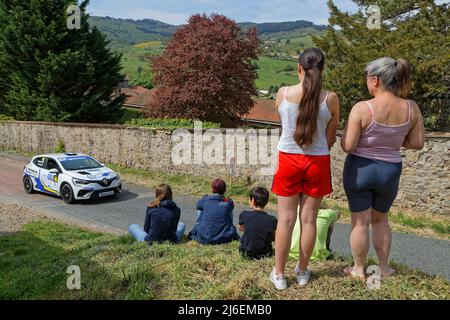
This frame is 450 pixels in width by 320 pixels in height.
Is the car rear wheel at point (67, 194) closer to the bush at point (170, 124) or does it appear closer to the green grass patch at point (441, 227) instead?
the bush at point (170, 124)

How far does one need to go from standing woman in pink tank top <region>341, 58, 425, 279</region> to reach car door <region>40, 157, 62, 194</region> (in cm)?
1167

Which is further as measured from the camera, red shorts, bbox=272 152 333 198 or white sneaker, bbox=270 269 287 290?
white sneaker, bbox=270 269 287 290

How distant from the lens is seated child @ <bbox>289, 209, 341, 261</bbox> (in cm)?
505

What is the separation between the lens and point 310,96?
11.4 ft

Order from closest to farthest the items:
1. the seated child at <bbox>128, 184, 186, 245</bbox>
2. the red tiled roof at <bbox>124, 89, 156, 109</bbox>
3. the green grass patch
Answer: the seated child at <bbox>128, 184, 186, 245</bbox>
the green grass patch
the red tiled roof at <bbox>124, 89, 156, 109</bbox>

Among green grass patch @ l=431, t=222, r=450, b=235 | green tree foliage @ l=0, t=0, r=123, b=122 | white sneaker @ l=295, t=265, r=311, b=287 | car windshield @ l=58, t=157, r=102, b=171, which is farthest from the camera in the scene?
green tree foliage @ l=0, t=0, r=123, b=122

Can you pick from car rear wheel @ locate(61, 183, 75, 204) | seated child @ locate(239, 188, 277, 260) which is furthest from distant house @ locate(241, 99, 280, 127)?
seated child @ locate(239, 188, 277, 260)

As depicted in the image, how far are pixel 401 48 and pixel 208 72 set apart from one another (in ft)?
34.8

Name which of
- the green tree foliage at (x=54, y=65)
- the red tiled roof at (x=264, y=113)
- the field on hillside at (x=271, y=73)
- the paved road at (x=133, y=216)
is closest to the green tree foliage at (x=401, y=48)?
the paved road at (x=133, y=216)

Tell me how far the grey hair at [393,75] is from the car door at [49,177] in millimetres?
11888

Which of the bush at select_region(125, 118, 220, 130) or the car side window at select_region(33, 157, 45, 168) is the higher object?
the bush at select_region(125, 118, 220, 130)

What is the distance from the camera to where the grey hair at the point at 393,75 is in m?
3.68

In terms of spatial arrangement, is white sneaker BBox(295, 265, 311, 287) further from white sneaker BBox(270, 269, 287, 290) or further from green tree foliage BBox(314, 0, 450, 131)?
green tree foliage BBox(314, 0, 450, 131)

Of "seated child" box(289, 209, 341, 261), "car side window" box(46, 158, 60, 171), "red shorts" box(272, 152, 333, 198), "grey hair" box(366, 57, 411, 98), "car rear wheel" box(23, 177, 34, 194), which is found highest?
"grey hair" box(366, 57, 411, 98)
